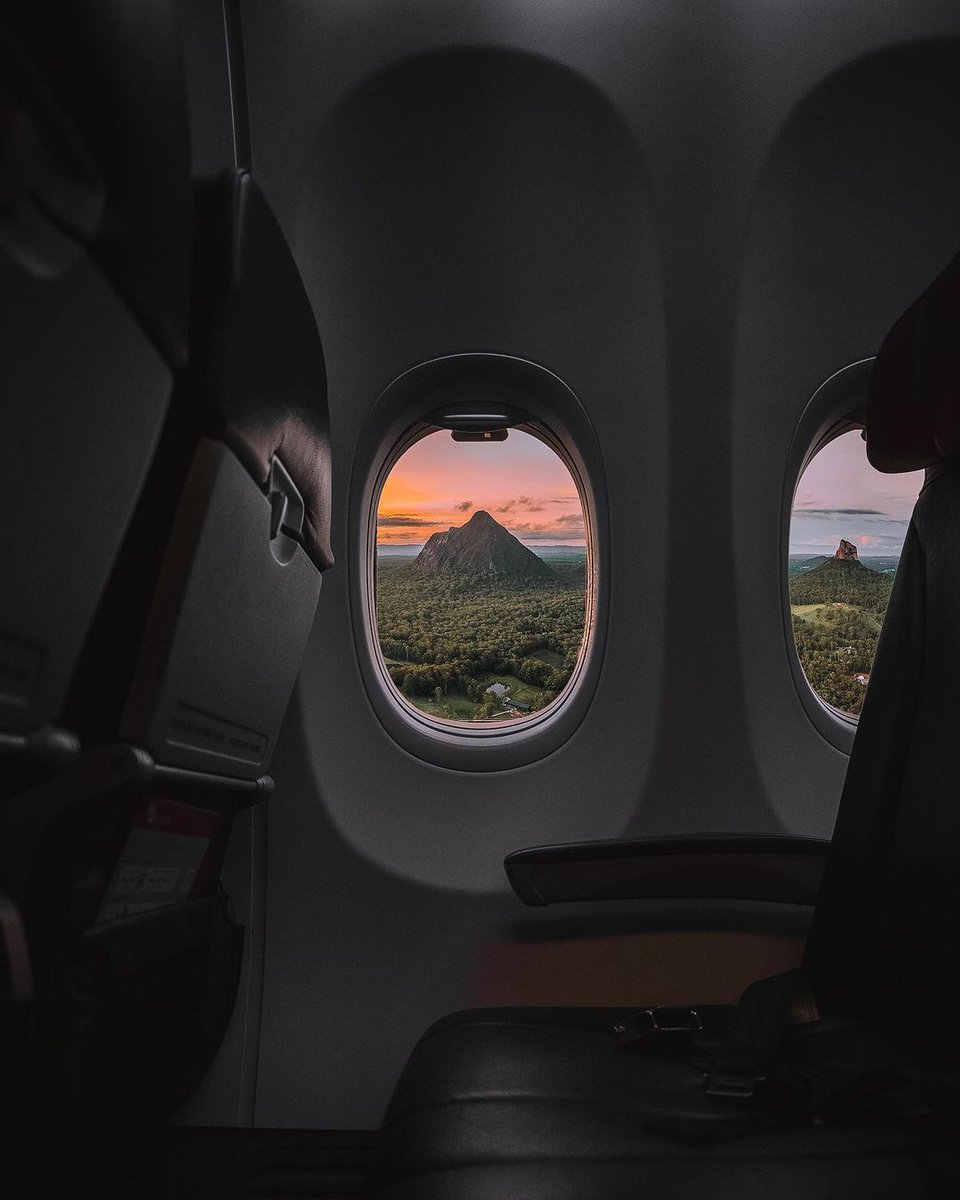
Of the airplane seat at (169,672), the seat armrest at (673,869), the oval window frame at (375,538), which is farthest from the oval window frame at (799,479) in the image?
the airplane seat at (169,672)

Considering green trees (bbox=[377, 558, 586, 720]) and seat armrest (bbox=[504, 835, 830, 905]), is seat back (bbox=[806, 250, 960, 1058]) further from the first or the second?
green trees (bbox=[377, 558, 586, 720])

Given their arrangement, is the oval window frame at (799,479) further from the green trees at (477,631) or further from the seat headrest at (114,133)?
the seat headrest at (114,133)

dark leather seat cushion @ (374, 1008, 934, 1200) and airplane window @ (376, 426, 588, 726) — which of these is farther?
airplane window @ (376, 426, 588, 726)

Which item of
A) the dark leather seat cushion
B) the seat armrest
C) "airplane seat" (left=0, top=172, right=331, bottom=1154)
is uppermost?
"airplane seat" (left=0, top=172, right=331, bottom=1154)

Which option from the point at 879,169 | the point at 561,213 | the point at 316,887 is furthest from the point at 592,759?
the point at 879,169

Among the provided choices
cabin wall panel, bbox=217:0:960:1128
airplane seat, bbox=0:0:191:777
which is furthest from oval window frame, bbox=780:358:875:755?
airplane seat, bbox=0:0:191:777

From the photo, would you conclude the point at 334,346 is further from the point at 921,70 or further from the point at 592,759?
the point at 921,70

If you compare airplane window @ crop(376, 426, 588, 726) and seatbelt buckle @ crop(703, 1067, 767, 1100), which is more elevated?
airplane window @ crop(376, 426, 588, 726)
